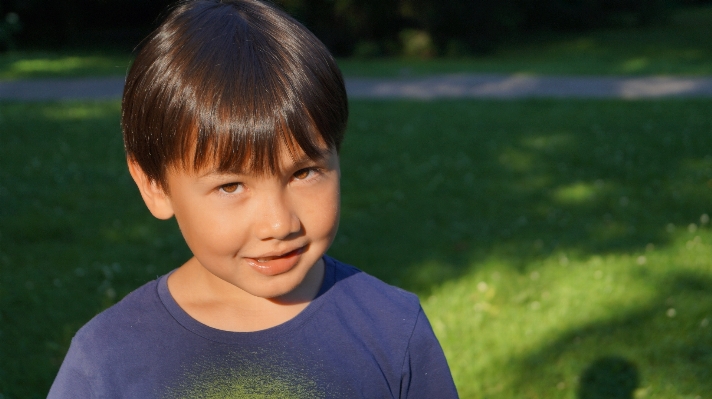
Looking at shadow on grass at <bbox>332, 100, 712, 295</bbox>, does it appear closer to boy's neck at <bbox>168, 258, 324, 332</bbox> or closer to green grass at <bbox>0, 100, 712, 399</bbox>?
green grass at <bbox>0, 100, 712, 399</bbox>

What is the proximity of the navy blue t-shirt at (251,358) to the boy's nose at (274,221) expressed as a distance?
0.86 ft

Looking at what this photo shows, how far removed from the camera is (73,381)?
1646mm

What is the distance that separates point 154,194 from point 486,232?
12.1 feet

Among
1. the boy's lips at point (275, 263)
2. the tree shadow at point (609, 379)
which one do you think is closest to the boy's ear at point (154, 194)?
the boy's lips at point (275, 263)

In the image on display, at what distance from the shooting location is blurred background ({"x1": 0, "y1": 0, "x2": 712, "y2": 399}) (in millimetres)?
3533

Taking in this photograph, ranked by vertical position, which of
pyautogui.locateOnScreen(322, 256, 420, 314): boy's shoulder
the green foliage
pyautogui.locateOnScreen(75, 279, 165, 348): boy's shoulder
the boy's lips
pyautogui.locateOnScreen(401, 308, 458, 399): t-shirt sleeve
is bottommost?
the green foliage

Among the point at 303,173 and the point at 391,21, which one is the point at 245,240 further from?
the point at 391,21

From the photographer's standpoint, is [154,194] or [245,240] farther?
→ [154,194]

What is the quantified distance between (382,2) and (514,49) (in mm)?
4336

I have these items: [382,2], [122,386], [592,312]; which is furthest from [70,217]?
[382,2]

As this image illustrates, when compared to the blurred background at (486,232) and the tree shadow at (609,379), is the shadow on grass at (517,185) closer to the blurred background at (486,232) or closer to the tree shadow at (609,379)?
the blurred background at (486,232)

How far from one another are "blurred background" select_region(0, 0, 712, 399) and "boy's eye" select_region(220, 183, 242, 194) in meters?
0.65

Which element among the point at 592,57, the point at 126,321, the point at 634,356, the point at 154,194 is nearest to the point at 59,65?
the point at 592,57

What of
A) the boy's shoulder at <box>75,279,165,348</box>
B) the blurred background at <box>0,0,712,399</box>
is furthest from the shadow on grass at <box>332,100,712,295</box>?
the boy's shoulder at <box>75,279,165,348</box>
